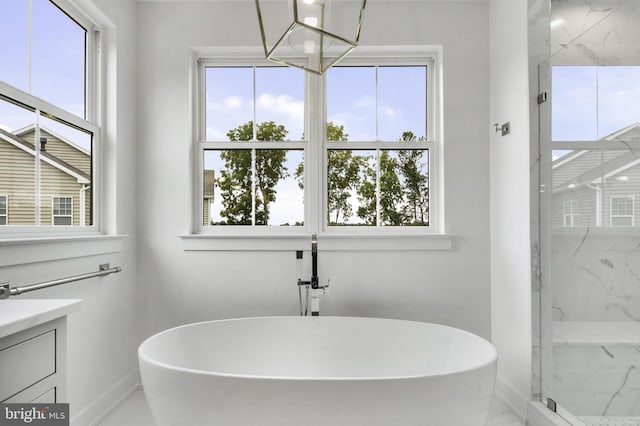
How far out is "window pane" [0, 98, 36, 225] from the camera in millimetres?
1622

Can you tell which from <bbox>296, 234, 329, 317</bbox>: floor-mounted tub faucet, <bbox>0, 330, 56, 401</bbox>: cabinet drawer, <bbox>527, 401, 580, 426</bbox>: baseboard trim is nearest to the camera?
<bbox>0, 330, 56, 401</bbox>: cabinet drawer

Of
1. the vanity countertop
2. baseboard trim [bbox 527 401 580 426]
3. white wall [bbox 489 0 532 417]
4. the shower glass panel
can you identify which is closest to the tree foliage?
white wall [bbox 489 0 532 417]

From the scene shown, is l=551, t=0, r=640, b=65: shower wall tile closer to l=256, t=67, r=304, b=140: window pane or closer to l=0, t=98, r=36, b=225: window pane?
l=256, t=67, r=304, b=140: window pane

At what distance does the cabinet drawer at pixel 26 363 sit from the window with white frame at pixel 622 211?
2033 mm

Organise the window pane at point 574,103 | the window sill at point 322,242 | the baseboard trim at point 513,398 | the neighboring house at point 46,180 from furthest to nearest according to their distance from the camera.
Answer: the window sill at point 322,242, the baseboard trim at point 513,398, the window pane at point 574,103, the neighboring house at point 46,180

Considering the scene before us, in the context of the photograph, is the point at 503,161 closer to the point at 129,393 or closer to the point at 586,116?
the point at 586,116

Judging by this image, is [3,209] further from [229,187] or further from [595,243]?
[595,243]

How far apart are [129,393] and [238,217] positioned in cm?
128

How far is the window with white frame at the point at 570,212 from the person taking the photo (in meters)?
1.85

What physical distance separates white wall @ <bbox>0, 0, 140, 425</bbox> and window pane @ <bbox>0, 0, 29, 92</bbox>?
45 cm

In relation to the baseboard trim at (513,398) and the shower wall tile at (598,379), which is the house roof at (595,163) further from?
the baseboard trim at (513,398)

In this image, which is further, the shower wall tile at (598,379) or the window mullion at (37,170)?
the window mullion at (37,170)

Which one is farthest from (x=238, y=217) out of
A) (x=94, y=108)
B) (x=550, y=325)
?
(x=550, y=325)

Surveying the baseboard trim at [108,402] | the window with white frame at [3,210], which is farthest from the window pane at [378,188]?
the window with white frame at [3,210]
